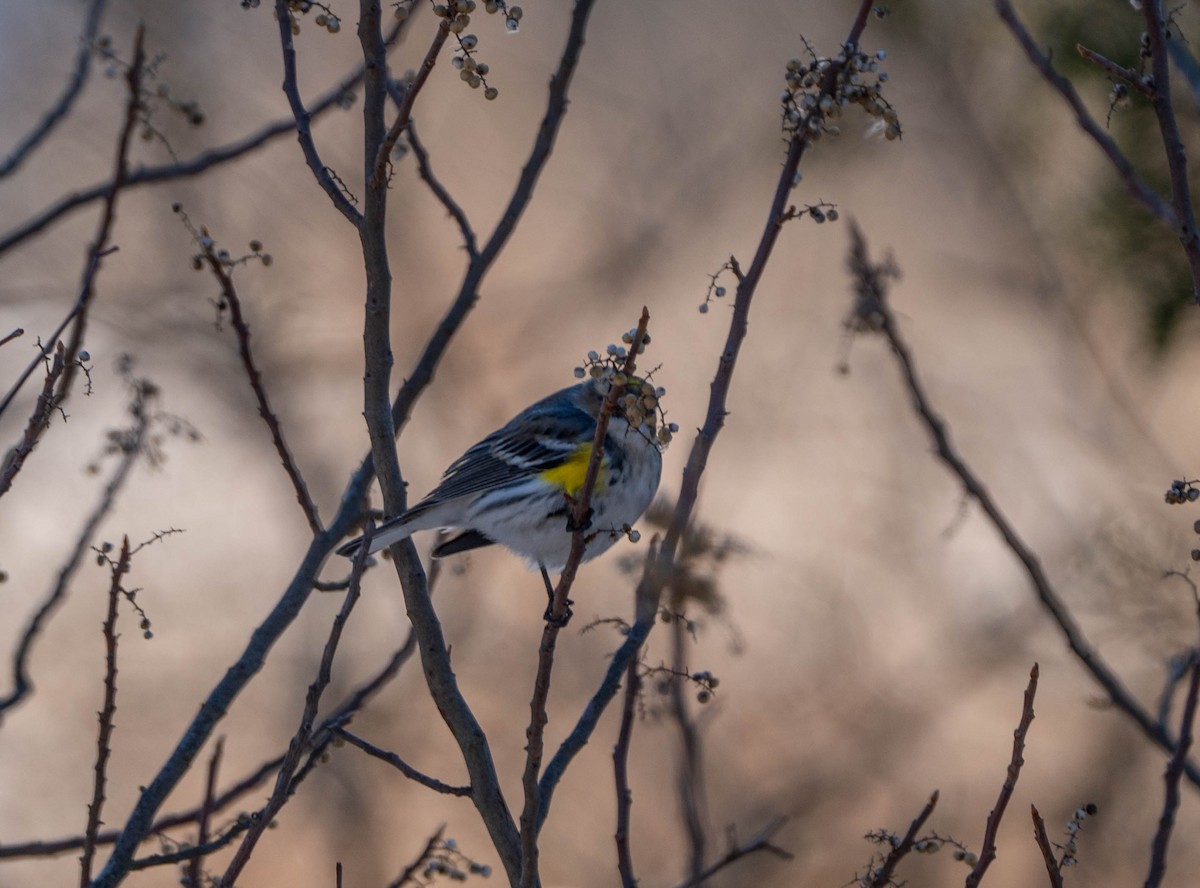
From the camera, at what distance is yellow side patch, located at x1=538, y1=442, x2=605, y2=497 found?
4312 millimetres

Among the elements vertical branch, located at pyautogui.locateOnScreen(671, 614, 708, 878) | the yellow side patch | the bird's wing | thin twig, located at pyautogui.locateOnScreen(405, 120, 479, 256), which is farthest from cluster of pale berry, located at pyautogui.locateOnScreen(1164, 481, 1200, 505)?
the bird's wing

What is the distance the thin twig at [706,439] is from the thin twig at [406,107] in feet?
2.55

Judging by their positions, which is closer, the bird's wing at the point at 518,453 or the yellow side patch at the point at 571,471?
the yellow side patch at the point at 571,471

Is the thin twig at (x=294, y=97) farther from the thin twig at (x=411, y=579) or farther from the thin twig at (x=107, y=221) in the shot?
the thin twig at (x=107, y=221)

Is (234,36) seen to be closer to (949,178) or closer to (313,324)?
(313,324)

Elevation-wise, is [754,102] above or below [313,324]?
above

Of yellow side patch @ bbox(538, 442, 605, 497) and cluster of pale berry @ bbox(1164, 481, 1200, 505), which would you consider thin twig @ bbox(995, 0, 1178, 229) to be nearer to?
cluster of pale berry @ bbox(1164, 481, 1200, 505)

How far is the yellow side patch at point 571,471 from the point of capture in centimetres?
431

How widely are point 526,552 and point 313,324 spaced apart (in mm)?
4504

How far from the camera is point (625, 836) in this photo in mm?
2496

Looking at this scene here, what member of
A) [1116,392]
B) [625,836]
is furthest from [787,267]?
[625,836]

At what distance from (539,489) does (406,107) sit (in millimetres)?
2469

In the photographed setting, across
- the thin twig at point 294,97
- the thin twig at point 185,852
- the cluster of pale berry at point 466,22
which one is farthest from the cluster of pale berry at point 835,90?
the thin twig at point 185,852

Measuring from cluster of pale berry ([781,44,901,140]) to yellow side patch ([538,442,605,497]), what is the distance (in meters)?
1.93
